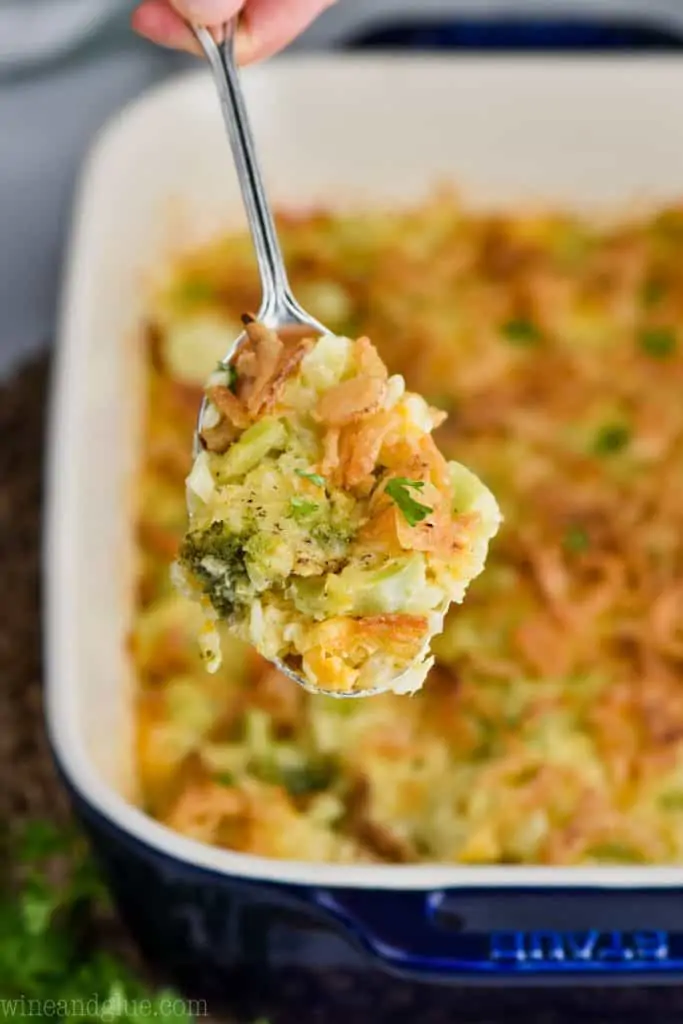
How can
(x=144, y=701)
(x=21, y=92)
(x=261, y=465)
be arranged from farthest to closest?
(x=21, y=92) → (x=144, y=701) → (x=261, y=465)

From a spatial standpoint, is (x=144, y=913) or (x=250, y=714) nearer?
(x=144, y=913)

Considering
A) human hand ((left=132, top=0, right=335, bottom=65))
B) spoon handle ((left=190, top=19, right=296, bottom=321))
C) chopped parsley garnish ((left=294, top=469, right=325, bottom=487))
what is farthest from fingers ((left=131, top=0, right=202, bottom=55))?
chopped parsley garnish ((left=294, top=469, right=325, bottom=487))

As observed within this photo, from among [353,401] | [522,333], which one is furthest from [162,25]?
[522,333]

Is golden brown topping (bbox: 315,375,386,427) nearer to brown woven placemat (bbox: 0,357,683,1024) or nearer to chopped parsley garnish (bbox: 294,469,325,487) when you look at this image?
chopped parsley garnish (bbox: 294,469,325,487)

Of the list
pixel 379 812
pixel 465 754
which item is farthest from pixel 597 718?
pixel 379 812

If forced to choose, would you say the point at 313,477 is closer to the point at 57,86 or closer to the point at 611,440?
the point at 611,440

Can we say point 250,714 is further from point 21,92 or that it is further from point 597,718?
point 21,92
